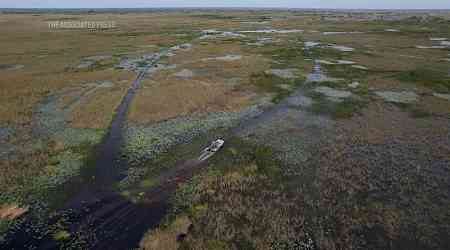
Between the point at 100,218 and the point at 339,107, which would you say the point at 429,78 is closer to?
the point at 339,107

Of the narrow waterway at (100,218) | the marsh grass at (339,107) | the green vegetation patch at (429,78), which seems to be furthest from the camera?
the green vegetation patch at (429,78)

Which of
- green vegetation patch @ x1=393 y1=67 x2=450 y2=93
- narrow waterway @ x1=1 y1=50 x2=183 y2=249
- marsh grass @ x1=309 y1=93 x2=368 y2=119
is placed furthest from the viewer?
green vegetation patch @ x1=393 y1=67 x2=450 y2=93

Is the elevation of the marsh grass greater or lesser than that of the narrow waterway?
greater

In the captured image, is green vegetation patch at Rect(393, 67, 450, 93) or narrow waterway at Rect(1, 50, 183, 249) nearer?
narrow waterway at Rect(1, 50, 183, 249)

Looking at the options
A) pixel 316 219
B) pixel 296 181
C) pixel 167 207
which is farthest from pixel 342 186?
pixel 167 207

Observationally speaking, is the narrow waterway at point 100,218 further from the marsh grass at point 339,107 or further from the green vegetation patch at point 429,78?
the green vegetation patch at point 429,78

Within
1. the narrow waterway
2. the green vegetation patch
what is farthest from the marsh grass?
the narrow waterway

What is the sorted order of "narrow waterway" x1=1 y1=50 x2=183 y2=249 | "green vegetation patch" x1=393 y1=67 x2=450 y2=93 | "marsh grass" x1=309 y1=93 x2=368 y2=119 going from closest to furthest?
"narrow waterway" x1=1 y1=50 x2=183 y2=249 → "marsh grass" x1=309 y1=93 x2=368 y2=119 → "green vegetation patch" x1=393 y1=67 x2=450 y2=93

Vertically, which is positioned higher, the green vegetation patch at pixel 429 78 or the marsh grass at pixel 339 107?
the green vegetation patch at pixel 429 78

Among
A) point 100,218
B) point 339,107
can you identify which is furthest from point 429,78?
point 100,218

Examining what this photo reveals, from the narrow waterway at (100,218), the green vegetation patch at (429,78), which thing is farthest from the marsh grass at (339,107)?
the narrow waterway at (100,218)

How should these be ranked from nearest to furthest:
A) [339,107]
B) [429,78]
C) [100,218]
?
[100,218] → [339,107] → [429,78]

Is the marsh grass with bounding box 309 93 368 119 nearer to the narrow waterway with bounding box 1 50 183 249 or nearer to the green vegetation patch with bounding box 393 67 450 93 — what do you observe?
the green vegetation patch with bounding box 393 67 450 93

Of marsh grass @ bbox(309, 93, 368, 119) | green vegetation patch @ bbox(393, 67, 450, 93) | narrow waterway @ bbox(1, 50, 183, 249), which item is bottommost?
narrow waterway @ bbox(1, 50, 183, 249)
